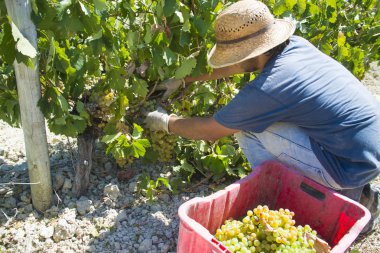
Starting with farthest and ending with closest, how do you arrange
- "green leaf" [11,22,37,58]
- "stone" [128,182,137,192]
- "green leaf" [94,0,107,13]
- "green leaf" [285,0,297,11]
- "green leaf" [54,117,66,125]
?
"green leaf" [285,0,297,11] → "stone" [128,182,137,192] → "green leaf" [54,117,66,125] → "green leaf" [94,0,107,13] → "green leaf" [11,22,37,58]

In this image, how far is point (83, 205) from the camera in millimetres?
2516

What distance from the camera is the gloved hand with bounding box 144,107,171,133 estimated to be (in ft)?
8.06

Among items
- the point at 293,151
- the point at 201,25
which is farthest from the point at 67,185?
the point at 293,151

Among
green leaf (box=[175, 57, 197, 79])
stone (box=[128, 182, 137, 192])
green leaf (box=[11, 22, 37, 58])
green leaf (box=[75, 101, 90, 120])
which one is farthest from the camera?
stone (box=[128, 182, 137, 192])

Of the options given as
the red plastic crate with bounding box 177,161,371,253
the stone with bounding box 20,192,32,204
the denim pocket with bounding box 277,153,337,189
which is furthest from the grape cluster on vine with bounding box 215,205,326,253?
the stone with bounding box 20,192,32,204

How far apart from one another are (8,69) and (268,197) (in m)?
1.56

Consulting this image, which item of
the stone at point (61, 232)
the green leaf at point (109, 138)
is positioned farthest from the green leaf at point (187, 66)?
the stone at point (61, 232)

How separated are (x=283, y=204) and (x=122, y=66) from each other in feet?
4.04

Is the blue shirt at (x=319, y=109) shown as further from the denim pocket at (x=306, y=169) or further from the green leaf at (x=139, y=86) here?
the green leaf at (x=139, y=86)

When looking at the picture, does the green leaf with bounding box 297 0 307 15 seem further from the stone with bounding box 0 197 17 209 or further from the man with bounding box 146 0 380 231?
the stone with bounding box 0 197 17 209

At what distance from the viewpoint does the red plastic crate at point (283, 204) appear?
6.33 ft

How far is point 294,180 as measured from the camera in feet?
7.45

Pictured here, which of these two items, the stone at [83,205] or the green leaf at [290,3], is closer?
the stone at [83,205]

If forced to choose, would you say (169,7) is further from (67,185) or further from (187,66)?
(67,185)
